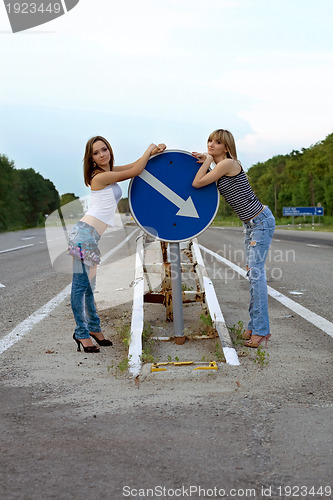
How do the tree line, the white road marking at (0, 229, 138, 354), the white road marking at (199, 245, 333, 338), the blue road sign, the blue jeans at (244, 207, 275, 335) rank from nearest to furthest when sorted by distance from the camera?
the blue road sign → the blue jeans at (244, 207, 275, 335) → the white road marking at (0, 229, 138, 354) → the white road marking at (199, 245, 333, 338) → the tree line

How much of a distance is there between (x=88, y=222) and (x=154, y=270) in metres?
2.11

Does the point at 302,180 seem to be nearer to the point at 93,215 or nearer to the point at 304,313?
the point at 304,313

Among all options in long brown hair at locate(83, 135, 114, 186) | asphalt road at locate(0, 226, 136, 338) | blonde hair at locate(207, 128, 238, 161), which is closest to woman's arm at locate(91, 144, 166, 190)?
long brown hair at locate(83, 135, 114, 186)

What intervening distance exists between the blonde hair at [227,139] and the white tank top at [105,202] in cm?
91

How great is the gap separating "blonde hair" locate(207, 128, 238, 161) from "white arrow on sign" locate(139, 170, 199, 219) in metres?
0.52

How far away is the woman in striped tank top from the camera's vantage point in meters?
4.63

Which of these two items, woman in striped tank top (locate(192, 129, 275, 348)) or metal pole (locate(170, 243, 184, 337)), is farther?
metal pole (locate(170, 243, 184, 337))

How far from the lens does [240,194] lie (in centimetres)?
484

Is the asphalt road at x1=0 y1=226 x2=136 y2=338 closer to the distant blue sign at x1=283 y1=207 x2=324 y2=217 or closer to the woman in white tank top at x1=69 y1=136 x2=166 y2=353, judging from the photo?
the woman in white tank top at x1=69 y1=136 x2=166 y2=353

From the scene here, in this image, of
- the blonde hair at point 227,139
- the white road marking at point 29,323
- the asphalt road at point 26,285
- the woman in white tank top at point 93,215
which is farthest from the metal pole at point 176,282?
the asphalt road at point 26,285

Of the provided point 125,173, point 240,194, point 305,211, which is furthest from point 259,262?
point 305,211

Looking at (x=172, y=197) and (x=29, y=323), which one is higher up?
(x=172, y=197)

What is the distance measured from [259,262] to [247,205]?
519 mm

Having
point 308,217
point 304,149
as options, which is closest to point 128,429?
point 308,217
